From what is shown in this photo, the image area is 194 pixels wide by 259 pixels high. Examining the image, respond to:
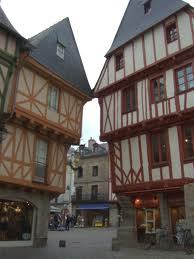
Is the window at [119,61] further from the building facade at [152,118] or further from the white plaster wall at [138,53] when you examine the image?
the white plaster wall at [138,53]

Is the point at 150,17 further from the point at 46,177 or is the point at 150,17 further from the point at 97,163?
the point at 97,163

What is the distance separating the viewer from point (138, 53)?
1416 cm

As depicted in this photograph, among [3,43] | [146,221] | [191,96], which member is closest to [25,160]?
[3,43]

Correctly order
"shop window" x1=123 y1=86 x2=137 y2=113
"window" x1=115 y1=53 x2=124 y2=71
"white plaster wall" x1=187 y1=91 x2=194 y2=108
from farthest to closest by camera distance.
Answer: "window" x1=115 y1=53 x2=124 y2=71 → "shop window" x1=123 y1=86 x2=137 y2=113 → "white plaster wall" x1=187 y1=91 x2=194 y2=108

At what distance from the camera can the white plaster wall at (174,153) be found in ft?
38.4

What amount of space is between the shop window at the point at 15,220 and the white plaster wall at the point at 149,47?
7.48 meters

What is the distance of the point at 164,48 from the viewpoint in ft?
43.0

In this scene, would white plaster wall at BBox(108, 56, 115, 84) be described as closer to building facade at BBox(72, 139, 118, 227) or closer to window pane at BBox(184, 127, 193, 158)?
window pane at BBox(184, 127, 193, 158)

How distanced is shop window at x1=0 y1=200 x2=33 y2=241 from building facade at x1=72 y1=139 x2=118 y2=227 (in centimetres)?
2174

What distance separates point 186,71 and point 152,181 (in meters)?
4.19

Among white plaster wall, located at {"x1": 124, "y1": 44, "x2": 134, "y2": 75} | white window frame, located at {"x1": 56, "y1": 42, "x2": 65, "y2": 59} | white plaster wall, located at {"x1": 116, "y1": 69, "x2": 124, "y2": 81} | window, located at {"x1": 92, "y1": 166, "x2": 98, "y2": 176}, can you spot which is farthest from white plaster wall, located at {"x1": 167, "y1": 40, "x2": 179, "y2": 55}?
window, located at {"x1": 92, "y1": 166, "x2": 98, "y2": 176}

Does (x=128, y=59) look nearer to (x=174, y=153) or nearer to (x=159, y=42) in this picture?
(x=159, y=42)

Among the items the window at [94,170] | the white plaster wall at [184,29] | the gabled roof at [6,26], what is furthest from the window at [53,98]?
the window at [94,170]

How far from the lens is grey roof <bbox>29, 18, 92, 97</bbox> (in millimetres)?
13719
